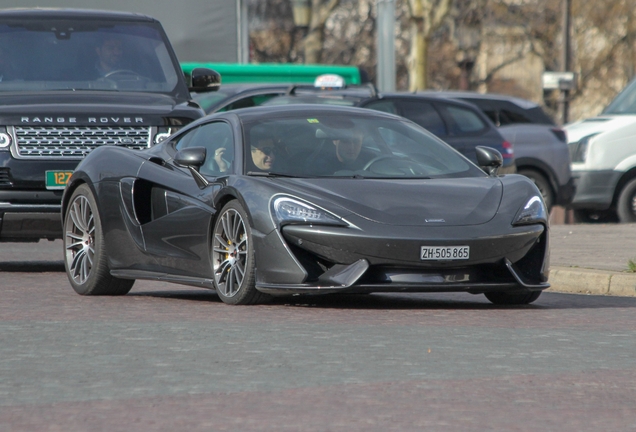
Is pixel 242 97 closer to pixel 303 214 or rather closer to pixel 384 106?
pixel 384 106

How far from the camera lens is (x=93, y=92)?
12.2 meters

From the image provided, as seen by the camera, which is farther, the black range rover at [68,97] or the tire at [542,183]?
the tire at [542,183]

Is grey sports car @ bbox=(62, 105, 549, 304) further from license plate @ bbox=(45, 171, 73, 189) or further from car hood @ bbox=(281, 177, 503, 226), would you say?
license plate @ bbox=(45, 171, 73, 189)

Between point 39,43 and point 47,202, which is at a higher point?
point 39,43

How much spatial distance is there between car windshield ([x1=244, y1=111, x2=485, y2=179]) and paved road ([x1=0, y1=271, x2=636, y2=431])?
849 mm

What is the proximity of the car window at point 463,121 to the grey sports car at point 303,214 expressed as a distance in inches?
312

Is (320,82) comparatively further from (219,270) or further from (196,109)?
(219,270)

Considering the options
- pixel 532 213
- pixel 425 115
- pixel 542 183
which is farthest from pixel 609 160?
pixel 532 213

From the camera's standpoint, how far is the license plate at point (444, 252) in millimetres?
8134

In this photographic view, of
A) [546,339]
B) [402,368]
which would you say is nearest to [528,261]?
[546,339]

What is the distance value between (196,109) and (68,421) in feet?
23.4

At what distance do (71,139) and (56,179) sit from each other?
362 mm

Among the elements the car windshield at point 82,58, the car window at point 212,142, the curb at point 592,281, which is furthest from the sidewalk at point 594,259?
the car windshield at point 82,58

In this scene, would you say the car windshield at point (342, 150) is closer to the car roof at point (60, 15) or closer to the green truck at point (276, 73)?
the car roof at point (60, 15)
